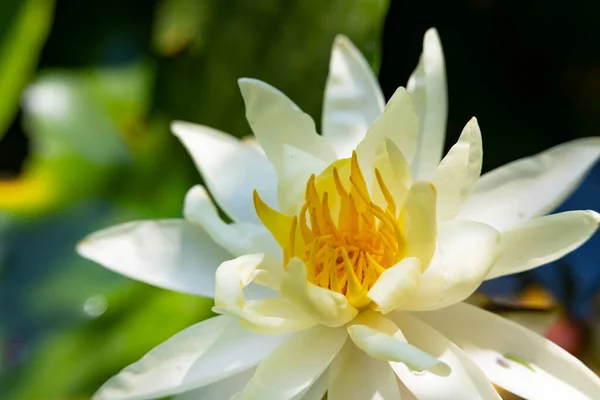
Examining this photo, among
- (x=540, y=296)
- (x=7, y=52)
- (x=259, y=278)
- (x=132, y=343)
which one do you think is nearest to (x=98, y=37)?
(x=7, y=52)

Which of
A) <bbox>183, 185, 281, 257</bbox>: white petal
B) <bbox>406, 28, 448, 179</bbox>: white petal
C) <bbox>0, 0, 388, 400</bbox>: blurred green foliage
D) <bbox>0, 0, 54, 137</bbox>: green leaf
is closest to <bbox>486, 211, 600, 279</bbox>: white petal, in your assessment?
<bbox>406, 28, 448, 179</bbox>: white petal

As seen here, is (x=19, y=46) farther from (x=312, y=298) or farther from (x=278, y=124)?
(x=312, y=298)

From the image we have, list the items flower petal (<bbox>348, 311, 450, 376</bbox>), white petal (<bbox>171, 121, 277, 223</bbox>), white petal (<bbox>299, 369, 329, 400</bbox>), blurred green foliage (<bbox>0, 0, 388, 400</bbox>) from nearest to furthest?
flower petal (<bbox>348, 311, 450, 376</bbox>) < white petal (<bbox>299, 369, 329, 400</bbox>) < white petal (<bbox>171, 121, 277, 223</bbox>) < blurred green foliage (<bbox>0, 0, 388, 400</bbox>)

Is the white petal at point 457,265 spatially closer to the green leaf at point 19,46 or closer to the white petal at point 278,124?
the white petal at point 278,124

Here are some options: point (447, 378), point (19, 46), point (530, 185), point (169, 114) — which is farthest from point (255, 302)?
point (19, 46)

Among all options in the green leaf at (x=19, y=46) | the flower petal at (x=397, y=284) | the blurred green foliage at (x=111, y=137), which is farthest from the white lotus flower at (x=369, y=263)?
the green leaf at (x=19, y=46)

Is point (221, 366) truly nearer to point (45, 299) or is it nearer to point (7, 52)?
point (45, 299)

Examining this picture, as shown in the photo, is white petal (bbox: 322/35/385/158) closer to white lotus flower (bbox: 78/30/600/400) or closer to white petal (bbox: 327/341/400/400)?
white lotus flower (bbox: 78/30/600/400)
